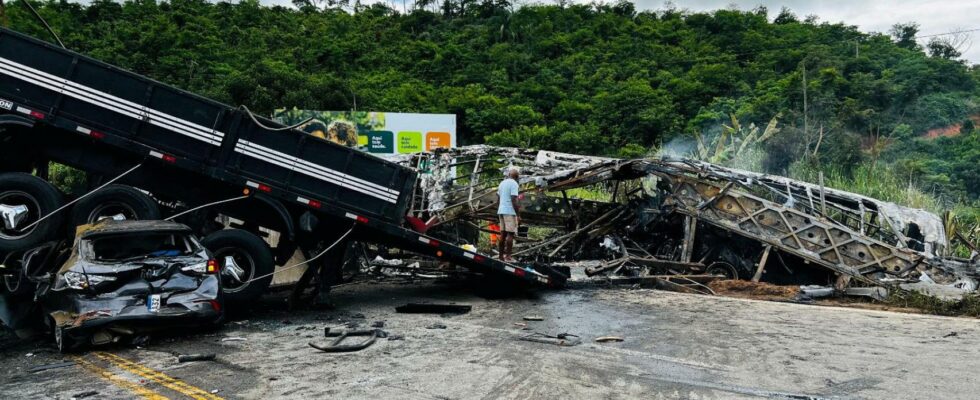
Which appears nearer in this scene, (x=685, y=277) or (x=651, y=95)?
(x=685, y=277)

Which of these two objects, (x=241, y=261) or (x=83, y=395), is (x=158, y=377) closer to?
(x=83, y=395)

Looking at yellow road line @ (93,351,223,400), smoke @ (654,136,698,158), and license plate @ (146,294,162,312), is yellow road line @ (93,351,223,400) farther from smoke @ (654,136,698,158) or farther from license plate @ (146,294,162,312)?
smoke @ (654,136,698,158)

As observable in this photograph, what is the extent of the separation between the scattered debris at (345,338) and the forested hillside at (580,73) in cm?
1967

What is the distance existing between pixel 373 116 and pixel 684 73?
2892 cm

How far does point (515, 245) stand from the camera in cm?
1620

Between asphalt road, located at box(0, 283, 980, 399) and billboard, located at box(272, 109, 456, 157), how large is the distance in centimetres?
2001

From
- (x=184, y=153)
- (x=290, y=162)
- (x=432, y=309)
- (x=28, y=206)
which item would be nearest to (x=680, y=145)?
(x=432, y=309)

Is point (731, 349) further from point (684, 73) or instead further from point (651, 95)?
point (684, 73)

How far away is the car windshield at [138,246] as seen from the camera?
8156mm

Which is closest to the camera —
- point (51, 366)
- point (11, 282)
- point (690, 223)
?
point (51, 366)

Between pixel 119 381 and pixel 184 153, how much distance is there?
14.3 ft

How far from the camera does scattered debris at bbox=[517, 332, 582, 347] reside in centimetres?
795

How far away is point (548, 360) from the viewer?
700cm

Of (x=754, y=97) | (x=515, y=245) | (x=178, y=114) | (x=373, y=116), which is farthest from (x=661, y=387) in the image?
(x=754, y=97)
